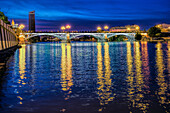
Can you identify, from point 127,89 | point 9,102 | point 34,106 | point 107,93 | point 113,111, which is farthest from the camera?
point 127,89

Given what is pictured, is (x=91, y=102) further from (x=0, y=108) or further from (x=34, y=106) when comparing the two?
(x=0, y=108)

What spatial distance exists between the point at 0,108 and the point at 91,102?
11.5 ft

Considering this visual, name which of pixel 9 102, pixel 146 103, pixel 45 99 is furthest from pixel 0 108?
pixel 146 103

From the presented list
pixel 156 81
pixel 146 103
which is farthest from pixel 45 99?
pixel 156 81

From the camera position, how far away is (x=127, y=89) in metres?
12.8

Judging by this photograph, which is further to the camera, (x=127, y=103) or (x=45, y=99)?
(x=45, y=99)

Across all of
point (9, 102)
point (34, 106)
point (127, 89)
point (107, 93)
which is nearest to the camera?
point (34, 106)

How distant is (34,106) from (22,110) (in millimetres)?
619

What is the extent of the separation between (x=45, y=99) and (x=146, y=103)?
416cm

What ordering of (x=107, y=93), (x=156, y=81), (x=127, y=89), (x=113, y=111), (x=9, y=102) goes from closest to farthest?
(x=113, y=111) → (x=9, y=102) → (x=107, y=93) → (x=127, y=89) → (x=156, y=81)

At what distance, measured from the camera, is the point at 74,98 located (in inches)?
431

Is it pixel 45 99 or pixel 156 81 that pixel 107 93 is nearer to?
pixel 45 99

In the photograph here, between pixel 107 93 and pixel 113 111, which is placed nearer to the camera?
pixel 113 111

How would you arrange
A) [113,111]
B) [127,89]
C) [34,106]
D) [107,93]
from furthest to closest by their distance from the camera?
[127,89]
[107,93]
[34,106]
[113,111]
